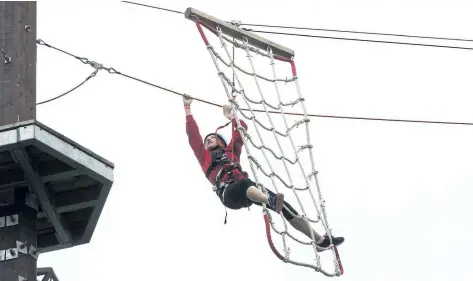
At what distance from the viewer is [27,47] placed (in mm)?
10164

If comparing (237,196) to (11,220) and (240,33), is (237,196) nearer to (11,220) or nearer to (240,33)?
(240,33)

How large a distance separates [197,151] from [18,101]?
318 cm

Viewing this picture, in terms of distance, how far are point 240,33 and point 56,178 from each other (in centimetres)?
379

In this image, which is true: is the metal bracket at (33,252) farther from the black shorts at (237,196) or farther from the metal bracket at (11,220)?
the black shorts at (237,196)

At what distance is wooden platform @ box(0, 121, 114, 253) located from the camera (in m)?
9.16

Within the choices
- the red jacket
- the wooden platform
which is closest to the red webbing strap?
the wooden platform

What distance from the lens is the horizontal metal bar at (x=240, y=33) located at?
40.6ft

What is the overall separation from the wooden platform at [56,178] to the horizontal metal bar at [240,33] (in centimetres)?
312

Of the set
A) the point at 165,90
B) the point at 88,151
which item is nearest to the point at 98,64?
the point at 165,90

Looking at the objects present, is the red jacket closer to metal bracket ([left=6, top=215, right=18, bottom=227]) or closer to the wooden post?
the wooden post

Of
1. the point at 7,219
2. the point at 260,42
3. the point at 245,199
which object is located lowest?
the point at 7,219

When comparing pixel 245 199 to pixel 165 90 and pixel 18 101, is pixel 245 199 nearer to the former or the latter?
pixel 165 90

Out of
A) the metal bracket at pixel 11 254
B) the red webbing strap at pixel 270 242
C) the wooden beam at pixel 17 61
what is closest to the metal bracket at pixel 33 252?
the metal bracket at pixel 11 254

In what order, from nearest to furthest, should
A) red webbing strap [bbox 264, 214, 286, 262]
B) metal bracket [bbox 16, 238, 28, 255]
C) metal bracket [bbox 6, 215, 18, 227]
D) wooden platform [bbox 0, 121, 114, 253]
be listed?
wooden platform [bbox 0, 121, 114, 253] < metal bracket [bbox 16, 238, 28, 255] < metal bracket [bbox 6, 215, 18, 227] < red webbing strap [bbox 264, 214, 286, 262]
